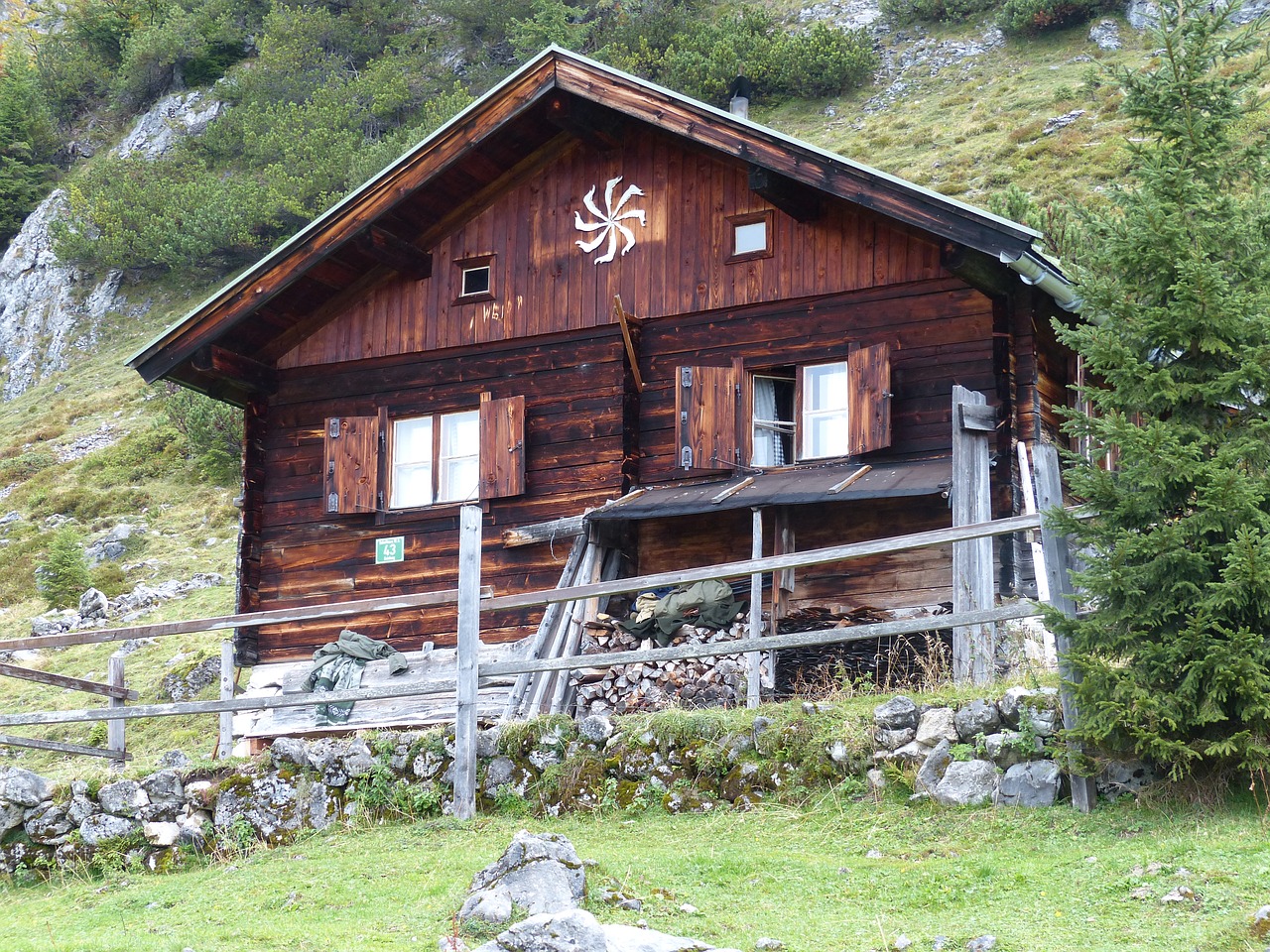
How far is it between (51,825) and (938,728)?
280 inches

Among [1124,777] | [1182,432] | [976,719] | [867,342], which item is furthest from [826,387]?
[1124,777]

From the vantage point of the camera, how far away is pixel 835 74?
5397 centimetres

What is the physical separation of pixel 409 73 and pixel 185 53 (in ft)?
41.5

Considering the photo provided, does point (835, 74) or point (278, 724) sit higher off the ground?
point (835, 74)

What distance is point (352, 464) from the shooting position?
18578 millimetres

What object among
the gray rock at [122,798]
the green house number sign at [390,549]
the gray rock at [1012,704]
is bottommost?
the gray rock at [122,798]

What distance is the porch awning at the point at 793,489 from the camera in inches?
581

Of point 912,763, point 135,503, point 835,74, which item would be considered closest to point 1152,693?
point 912,763

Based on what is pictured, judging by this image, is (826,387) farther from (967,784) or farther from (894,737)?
(967,784)

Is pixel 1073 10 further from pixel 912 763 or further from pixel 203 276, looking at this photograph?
pixel 912 763

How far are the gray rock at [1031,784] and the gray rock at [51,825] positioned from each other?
289 inches

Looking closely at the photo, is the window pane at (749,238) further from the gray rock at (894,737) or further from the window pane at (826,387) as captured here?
the gray rock at (894,737)

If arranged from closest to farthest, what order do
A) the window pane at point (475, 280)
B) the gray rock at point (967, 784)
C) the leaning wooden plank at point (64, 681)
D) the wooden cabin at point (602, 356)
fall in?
the gray rock at point (967, 784) < the leaning wooden plank at point (64, 681) < the wooden cabin at point (602, 356) < the window pane at point (475, 280)

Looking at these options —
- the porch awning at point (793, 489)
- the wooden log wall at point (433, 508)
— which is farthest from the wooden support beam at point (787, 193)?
the porch awning at point (793, 489)
